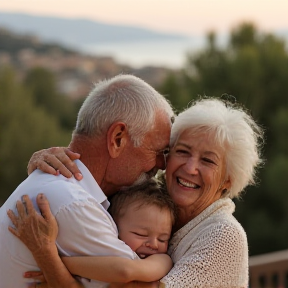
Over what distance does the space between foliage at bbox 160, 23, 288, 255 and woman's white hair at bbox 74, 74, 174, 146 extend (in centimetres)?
1017

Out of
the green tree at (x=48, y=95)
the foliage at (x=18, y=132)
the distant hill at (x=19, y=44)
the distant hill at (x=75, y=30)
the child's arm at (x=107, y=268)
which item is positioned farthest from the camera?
the distant hill at (x=19, y=44)

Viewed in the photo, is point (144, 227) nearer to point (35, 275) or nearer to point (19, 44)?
point (35, 275)

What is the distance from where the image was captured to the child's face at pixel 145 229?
2.31 m

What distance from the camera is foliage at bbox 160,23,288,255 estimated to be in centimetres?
1360

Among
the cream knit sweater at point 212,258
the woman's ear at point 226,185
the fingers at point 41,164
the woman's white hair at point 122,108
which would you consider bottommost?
the cream knit sweater at point 212,258

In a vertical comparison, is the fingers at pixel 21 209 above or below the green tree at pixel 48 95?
above

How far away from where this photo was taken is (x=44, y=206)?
6.78 ft

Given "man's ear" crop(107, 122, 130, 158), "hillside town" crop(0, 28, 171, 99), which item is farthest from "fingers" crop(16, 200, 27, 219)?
"hillside town" crop(0, 28, 171, 99)

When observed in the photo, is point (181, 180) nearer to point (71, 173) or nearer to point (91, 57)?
point (71, 173)

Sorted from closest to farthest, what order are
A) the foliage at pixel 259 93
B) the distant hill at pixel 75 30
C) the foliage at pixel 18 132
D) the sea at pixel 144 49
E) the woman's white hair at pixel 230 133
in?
the woman's white hair at pixel 230 133
the foliage at pixel 259 93
the foliage at pixel 18 132
the distant hill at pixel 75 30
the sea at pixel 144 49

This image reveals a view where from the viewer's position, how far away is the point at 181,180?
8.17 feet

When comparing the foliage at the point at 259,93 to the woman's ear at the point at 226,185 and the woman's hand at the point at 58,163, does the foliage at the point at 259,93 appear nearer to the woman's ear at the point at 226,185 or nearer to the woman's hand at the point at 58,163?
the woman's ear at the point at 226,185

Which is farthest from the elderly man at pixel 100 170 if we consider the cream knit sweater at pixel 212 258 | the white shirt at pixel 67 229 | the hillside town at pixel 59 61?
the hillside town at pixel 59 61

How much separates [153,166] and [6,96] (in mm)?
15697
